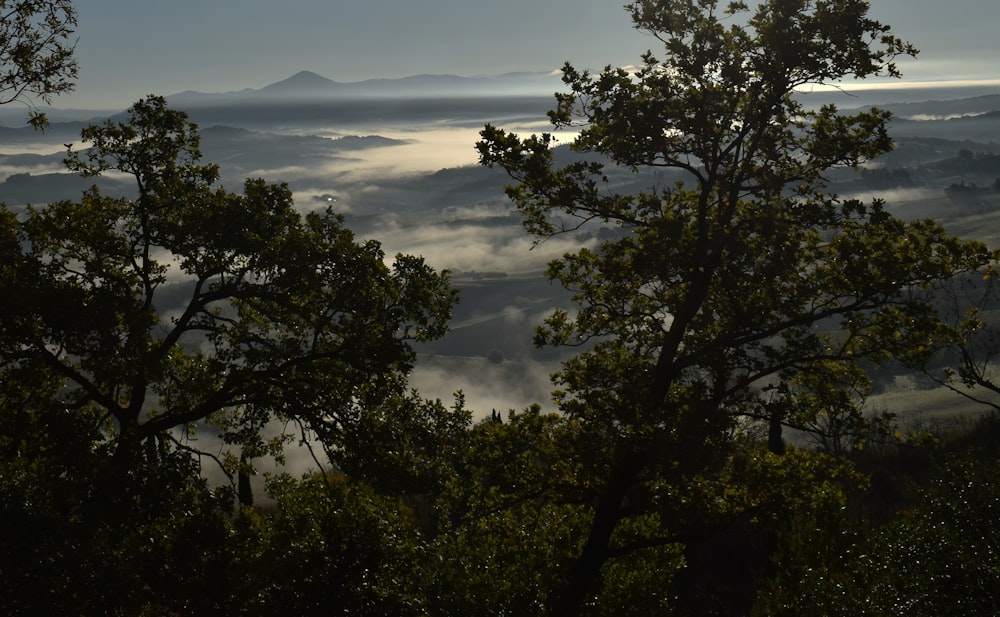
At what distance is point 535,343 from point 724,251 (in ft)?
15.8

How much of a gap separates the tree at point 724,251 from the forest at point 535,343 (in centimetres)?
7

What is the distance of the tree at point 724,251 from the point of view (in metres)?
15.5

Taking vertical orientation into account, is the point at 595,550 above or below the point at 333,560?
above

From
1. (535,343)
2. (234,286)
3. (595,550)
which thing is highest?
(234,286)

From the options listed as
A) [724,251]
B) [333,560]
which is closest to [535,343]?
[724,251]

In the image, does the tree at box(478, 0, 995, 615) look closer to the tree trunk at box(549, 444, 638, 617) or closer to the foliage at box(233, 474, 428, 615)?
the tree trunk at box(549, 444, 638, 617)

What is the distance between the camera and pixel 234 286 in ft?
60.6

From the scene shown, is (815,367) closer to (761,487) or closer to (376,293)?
(761,487)

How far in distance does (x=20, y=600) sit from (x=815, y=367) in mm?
16421

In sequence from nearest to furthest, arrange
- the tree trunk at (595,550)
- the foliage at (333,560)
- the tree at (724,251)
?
the tree at (724,251)
the tree trunk at (595,550)
the foliage at (333,560)

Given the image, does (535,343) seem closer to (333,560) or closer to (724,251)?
(724,251)

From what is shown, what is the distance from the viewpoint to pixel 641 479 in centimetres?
1683

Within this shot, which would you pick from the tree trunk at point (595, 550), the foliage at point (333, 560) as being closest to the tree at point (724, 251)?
the tree trunk at point (595, 550)

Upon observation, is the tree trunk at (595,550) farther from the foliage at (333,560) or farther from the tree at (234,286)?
the tree at (234,286)
